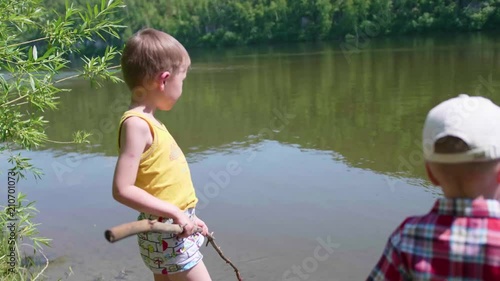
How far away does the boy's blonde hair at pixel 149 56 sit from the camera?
87.9 inches

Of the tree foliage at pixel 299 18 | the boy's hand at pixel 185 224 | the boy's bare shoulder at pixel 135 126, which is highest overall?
the boy's bare shoulder at pixel 135 126

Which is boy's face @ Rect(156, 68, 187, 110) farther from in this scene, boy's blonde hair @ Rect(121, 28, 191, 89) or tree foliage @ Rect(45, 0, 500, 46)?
tree foliage @ Rect(45, 0, 500, 46)

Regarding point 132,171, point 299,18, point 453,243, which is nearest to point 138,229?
point 132,171

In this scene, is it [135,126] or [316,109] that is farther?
[316,109]

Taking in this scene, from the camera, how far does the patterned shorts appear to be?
2.30m

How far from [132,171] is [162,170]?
0.51 ft

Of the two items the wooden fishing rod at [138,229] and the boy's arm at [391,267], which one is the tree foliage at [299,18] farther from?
the boy's arm at [391,267]

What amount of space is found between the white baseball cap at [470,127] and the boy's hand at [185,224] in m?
1.10

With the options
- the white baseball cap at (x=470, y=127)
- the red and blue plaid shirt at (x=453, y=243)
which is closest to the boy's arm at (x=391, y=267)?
the red and blue plaid shirt at (x=453, y=243)

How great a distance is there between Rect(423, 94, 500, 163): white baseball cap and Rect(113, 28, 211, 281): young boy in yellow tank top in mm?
1140

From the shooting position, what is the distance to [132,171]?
84.7 inches

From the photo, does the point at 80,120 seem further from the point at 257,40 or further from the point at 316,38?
the point at 257,40

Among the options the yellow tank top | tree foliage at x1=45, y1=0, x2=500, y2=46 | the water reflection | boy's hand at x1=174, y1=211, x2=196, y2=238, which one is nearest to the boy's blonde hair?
the yellow tank top

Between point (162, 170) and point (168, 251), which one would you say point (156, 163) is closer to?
point (162, 170)
